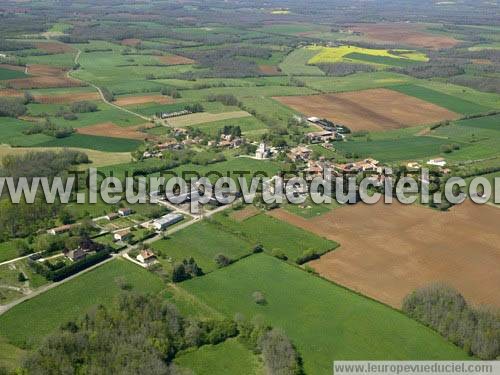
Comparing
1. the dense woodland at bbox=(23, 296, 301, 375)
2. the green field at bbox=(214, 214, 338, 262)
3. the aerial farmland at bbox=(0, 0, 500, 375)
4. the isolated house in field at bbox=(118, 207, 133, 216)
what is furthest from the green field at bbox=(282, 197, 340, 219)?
the dense woodland at bbox=(23, 296, 301, 375)

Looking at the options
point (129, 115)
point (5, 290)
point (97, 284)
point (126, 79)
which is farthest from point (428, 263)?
point (126, 79)

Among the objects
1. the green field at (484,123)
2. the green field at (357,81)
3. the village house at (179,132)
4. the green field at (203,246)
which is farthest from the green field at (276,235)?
the green field at (357,81)

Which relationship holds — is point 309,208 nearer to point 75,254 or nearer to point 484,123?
point 75,254

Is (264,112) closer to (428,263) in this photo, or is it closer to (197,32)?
(428,263)

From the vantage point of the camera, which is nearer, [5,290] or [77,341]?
[77,341]

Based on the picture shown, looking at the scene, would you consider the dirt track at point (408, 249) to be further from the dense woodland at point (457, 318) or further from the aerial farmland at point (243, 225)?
the dense woodland at point (457, 318)

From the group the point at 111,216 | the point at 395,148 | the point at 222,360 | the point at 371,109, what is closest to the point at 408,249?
the point at 222,360
